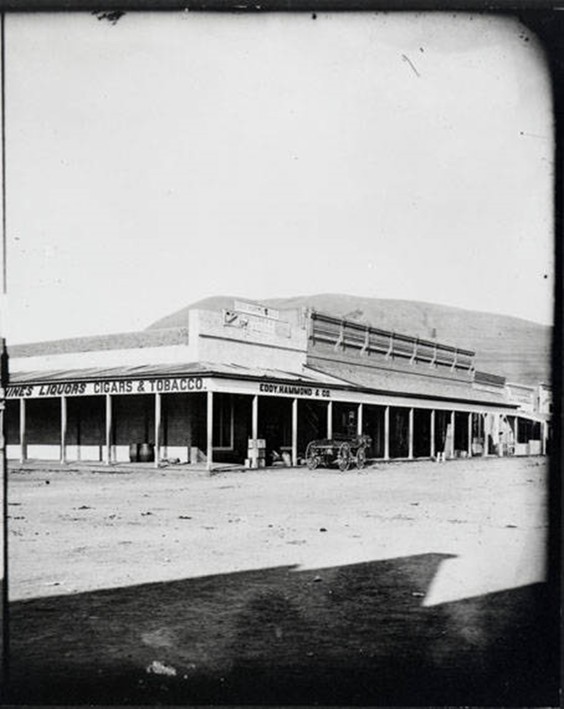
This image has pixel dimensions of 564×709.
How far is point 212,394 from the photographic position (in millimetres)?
23359

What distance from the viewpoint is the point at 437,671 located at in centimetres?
506

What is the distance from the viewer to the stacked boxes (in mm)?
23500

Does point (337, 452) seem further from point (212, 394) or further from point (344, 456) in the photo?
point (212, 394)

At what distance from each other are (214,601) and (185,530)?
12.4 ft

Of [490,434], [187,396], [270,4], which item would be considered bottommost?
[490,434]

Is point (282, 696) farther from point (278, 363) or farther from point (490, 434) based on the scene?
point (490, 434)

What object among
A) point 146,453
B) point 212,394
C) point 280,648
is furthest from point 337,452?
point 280,648

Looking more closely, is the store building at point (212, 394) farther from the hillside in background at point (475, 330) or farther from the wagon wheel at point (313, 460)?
the hillside in background at point (475, 330)

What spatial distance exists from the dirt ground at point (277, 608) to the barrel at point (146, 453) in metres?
12.6

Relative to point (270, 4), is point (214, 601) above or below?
below

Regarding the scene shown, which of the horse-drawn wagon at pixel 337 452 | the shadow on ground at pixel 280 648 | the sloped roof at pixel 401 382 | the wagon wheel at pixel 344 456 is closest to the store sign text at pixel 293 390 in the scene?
the horse-drawn wagon at pixel 337 452

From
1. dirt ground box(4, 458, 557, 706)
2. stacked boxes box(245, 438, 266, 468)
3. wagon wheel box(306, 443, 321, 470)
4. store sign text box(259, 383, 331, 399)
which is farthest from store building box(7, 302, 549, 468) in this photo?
dirt ground box(4, 458, 557, 706)

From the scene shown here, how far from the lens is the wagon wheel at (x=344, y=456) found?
906 inches

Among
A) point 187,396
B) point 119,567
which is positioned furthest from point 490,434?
point 119,567
